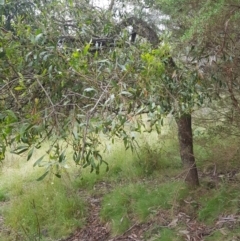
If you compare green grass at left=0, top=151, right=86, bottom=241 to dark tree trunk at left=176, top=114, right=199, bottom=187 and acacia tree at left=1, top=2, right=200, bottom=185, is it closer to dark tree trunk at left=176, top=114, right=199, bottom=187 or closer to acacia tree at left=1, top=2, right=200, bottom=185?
dark tree trunk at left=176, top=114, right=199, bottom=187

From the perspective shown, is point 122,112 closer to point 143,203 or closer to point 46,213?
point 143,203

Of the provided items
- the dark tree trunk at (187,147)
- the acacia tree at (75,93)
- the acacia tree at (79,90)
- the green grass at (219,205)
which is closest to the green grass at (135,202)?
the dark tree trunk at (187,147)

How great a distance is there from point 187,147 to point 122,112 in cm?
260

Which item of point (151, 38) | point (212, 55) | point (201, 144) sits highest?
point (151, 38)

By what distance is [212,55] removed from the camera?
10.5 ft

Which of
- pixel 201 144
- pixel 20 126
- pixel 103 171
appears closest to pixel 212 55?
pixel 201 144

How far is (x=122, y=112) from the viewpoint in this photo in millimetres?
1898

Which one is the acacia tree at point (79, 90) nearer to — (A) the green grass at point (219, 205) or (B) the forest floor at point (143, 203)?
(B) the forest floor at point (143, 203)

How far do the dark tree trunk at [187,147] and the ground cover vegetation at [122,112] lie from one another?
0.5 inches

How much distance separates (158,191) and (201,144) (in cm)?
91

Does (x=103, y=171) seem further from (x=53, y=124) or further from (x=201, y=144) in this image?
(x=53, y=124)

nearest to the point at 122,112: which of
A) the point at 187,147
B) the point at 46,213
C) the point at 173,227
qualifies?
the point at 173,227

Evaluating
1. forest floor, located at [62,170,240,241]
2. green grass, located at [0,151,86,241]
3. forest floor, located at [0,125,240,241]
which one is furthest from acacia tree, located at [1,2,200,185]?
green grass, located at [0,151,86,241]

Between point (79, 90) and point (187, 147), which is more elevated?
point (79, 90)
